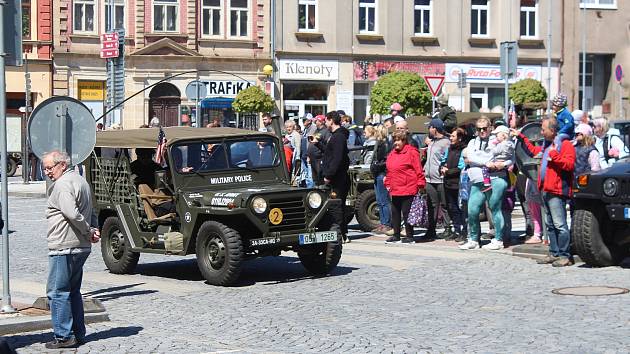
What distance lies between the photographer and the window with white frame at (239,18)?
47500 millimetres

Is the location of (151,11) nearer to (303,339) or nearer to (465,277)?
(465,277)

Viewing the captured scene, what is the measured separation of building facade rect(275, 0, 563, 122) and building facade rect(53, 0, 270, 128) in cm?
168

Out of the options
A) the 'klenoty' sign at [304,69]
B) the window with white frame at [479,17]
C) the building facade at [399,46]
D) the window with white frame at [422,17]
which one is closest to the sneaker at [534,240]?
the building facade at [399,46]

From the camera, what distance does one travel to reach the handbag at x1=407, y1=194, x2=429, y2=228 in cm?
1845

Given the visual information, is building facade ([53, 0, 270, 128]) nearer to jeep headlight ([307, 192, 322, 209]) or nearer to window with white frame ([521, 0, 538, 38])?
window with white frame ([521, 0, 538, 38])

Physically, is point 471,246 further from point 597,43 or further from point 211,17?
point 597,43

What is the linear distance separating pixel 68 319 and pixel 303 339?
6.64ft

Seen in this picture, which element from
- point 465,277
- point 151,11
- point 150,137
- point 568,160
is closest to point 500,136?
point 568,160

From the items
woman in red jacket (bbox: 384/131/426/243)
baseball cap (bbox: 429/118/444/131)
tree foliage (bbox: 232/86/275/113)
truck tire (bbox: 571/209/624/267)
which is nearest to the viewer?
truck tire (bbox: 571/209/624/267)

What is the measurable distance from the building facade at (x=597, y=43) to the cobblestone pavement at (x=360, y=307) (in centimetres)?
3486

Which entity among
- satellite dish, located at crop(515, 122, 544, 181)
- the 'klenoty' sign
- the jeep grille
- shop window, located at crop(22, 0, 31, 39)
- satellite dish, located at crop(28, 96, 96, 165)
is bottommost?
the jeep grille

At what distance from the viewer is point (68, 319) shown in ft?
34.4

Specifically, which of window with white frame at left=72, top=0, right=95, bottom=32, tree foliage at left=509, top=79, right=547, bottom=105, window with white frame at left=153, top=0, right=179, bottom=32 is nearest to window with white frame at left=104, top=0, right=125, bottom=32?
window with white frame at left=72, top=0, right=95, bottom=32

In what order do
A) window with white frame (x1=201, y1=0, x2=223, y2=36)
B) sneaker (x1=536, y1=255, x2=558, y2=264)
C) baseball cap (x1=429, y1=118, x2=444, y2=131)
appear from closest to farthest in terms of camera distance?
1. sneaker (x1=536, y1=255, x2=558, y2=264)
2. baseball cap (x1=429, y1=118, x2=444, y2=131)
3. window with white frame (x1=201, y1=0, x2=223, y2=36)
